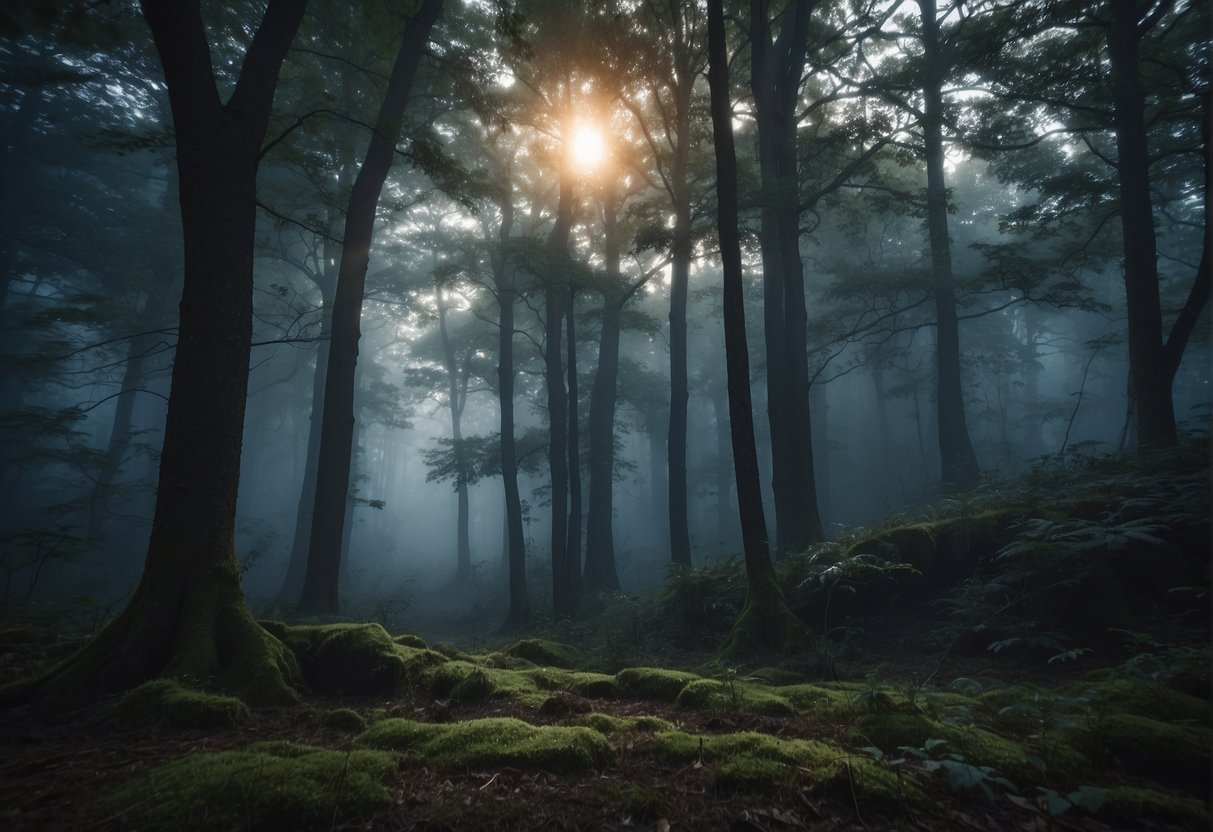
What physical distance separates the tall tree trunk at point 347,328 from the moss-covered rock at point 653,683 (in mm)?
7108

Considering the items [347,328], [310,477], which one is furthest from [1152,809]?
[310,477]

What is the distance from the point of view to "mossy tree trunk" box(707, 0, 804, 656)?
24.1 feet

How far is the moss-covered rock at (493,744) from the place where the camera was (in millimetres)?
3133

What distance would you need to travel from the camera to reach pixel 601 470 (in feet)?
63.4

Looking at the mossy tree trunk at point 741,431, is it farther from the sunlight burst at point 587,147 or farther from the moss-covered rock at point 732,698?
the sunlight burst at point 587,147

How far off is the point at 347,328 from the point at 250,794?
9.19 meters

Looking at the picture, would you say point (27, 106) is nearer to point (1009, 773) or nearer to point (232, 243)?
point (232, 243)

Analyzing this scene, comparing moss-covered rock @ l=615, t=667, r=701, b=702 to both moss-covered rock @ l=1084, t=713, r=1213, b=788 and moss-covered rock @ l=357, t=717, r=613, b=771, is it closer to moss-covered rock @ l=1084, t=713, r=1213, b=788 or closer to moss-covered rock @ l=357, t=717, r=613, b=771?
moss-covered rock @ l=357, t=717, r=613, b=771

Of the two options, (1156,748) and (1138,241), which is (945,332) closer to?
(1138,241)

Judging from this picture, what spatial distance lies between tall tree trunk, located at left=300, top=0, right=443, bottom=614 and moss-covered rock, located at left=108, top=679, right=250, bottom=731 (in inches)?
247

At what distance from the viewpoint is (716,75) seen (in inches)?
322

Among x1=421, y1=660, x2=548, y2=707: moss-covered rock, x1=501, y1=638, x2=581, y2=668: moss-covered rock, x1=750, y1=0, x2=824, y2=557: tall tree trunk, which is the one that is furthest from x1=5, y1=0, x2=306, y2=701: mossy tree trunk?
x1=750, y1=0, x2=824, y2=557: tall tree trunk

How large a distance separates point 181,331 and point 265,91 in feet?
9.81

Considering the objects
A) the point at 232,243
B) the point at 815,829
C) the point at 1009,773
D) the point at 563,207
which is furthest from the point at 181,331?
the point at 563,207
